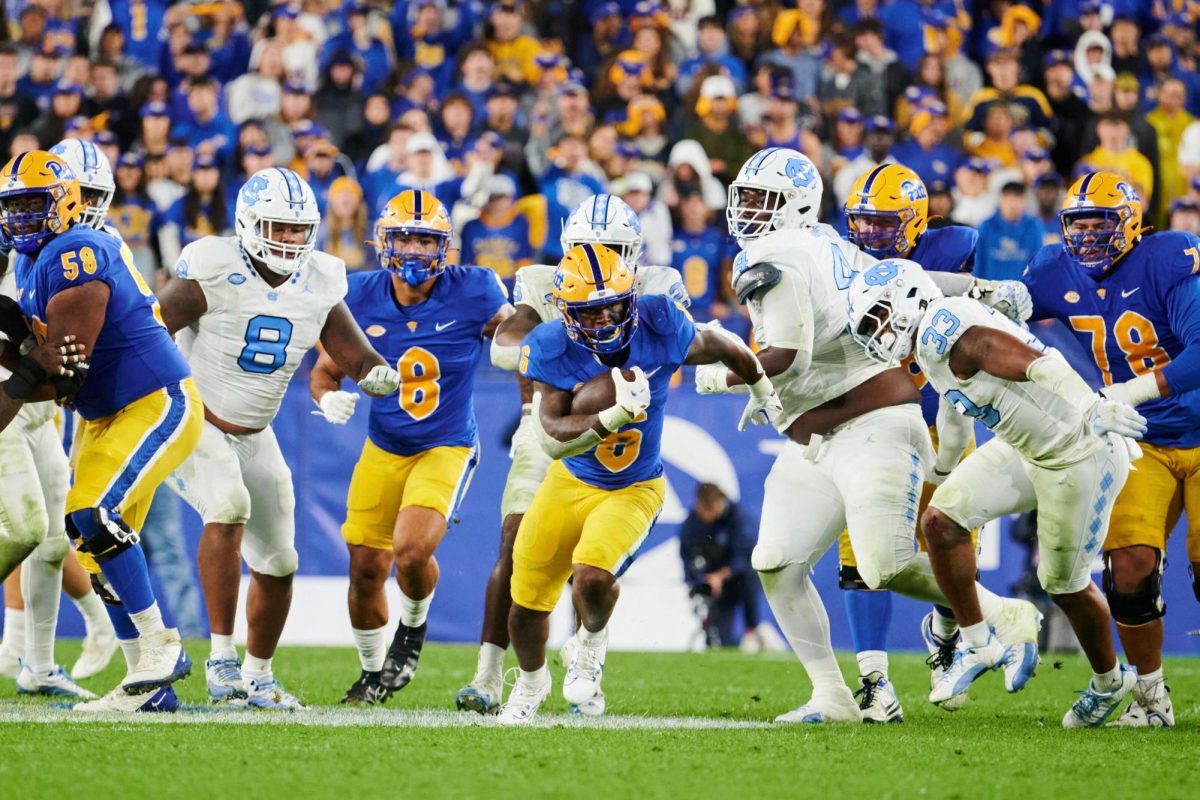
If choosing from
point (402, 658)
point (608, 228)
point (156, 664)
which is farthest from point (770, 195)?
point (156, 664)

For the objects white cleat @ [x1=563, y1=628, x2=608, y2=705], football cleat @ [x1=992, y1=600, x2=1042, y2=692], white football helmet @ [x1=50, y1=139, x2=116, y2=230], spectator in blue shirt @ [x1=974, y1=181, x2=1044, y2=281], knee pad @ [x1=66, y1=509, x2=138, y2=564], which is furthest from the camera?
spectator in blue shirt @ [x1=974, y1=181, x2=1044, y2=281]

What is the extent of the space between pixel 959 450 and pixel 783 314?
1241mm

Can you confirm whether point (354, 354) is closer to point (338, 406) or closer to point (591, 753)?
point (338, 406)

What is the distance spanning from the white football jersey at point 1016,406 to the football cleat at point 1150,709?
42.1 inches

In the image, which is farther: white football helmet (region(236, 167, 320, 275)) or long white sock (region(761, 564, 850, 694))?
white football helmet (region(236, 167, 320, 275))

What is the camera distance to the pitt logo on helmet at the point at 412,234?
23.5 feet

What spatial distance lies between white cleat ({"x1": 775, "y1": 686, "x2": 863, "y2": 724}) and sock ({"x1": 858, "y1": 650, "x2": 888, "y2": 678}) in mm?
270

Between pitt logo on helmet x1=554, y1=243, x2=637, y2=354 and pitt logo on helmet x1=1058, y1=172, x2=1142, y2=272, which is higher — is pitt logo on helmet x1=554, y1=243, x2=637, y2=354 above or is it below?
below

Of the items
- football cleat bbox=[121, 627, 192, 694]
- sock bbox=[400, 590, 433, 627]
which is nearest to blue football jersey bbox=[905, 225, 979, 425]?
sock bbox=[400, 590, 433, 627]

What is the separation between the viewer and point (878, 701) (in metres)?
6.60

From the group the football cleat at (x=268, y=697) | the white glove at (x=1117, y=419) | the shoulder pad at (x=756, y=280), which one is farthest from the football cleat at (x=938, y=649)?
the football cleat at (x=268, y=697)

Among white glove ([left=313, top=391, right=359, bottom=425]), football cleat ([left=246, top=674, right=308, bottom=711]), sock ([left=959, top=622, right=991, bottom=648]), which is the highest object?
white glove ([left=313, top=391, right=359, bottom=425])

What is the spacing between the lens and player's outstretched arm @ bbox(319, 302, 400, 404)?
6750 millimetres

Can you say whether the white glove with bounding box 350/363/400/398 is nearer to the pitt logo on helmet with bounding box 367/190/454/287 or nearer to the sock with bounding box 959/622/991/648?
the pitt logo on helmet with bounding box 367/190/454/287
